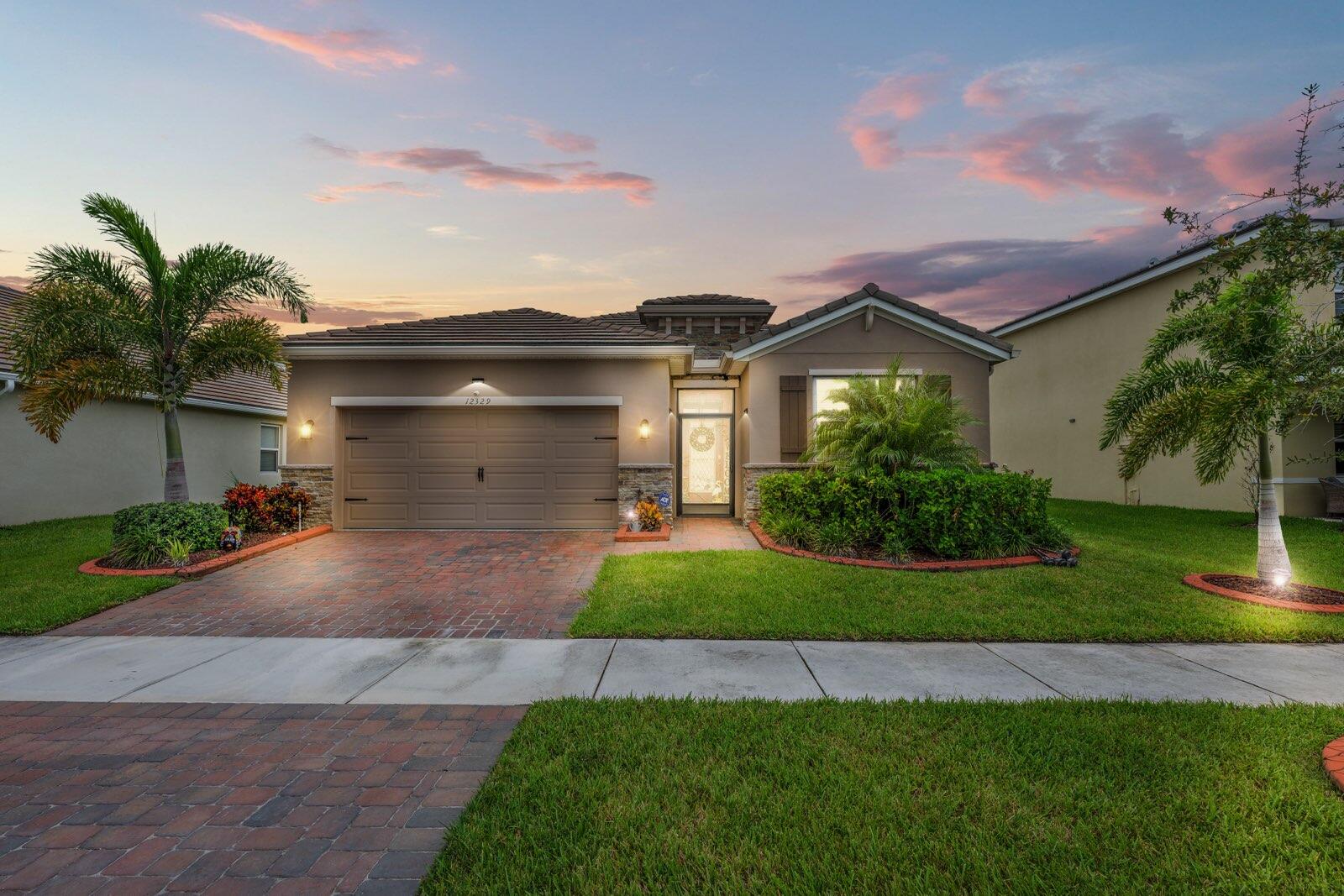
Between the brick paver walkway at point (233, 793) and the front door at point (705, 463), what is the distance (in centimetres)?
957

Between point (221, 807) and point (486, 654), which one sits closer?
point (221, 807)

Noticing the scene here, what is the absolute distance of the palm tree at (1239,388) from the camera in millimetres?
3883

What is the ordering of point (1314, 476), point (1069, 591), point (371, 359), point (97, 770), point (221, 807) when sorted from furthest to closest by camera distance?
1. point (1314, 476)
2. point (371, 359)
3. point (1069, 591)
4. point (97, 770)
5. point (221, 807)

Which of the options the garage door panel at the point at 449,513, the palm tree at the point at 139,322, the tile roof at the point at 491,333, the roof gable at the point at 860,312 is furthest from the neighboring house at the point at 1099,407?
the palm tree at the point at 139,322

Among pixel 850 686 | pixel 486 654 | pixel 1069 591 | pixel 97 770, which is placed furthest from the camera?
pixel 1069 591

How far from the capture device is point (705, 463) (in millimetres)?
13234

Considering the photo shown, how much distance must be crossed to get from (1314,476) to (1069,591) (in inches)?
442

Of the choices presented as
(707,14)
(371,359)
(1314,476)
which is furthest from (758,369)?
(1314,476)

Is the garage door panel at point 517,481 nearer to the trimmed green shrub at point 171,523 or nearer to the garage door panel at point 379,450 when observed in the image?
the garage door panel at point 379,450

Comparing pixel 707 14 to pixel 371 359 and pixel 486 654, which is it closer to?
pixel 371 359

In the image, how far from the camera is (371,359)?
11.4m

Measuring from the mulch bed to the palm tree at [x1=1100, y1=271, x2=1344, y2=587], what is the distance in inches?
460

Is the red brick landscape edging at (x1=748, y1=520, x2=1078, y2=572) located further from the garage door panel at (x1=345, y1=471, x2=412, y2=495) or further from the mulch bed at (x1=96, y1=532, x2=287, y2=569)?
the mulch bed at (x1=96, y1=532, x2=287, y2=569)

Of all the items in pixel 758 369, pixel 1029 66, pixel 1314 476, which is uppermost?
pixel 1029 66
